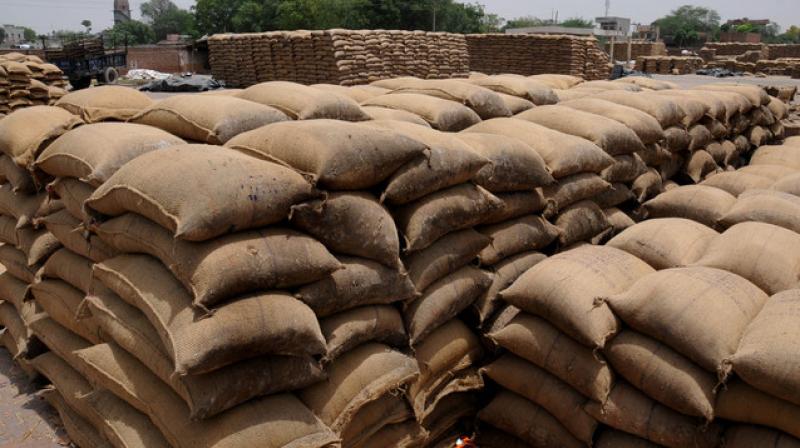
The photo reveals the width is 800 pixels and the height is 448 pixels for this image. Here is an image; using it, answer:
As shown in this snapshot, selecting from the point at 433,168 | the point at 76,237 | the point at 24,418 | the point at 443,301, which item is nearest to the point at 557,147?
the point at 433,168

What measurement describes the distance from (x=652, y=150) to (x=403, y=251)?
3.03m

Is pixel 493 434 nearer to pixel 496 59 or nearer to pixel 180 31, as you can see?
pixel 496 59

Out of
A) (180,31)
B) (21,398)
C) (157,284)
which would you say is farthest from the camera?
(180,31)

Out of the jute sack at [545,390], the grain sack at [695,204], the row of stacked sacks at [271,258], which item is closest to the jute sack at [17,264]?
the row of stacked sacks at [271,258]

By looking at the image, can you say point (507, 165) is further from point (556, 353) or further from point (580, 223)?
point (556, 353)

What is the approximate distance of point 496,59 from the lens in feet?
61.1

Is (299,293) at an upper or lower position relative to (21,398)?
upper

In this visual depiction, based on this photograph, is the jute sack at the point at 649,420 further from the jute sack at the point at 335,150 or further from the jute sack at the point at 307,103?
the jute sack at the point at 307,103

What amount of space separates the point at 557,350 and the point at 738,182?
284 cm

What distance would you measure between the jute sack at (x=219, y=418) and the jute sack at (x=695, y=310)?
5.01ft

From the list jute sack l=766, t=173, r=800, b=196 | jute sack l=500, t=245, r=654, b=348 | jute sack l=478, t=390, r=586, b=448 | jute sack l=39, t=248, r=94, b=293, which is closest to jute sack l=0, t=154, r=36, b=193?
jute sack l=39, t=248, r=94, b=293

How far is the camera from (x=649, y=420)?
2713mm

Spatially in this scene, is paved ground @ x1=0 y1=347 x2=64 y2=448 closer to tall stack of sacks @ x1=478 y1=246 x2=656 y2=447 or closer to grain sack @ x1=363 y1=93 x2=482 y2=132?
tall stack of sacks @ x1=478 y1=246 x2=656 y2=447

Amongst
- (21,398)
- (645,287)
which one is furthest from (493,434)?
(21,398)
